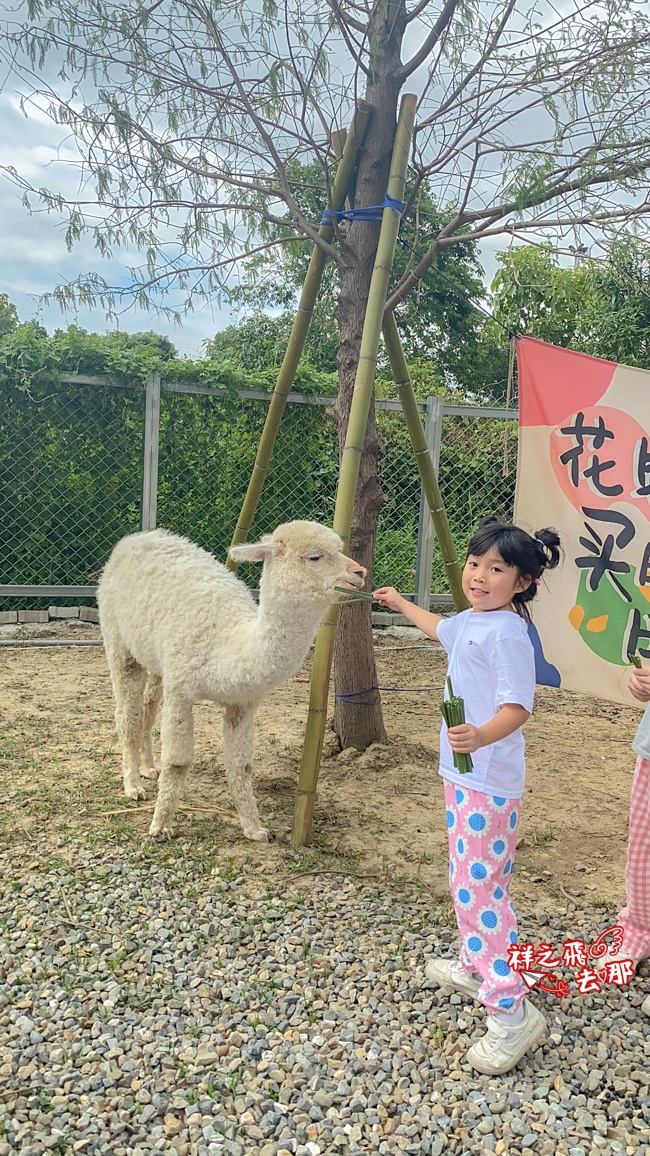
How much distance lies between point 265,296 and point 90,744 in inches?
125

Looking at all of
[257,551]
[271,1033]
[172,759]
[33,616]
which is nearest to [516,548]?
[257,551]

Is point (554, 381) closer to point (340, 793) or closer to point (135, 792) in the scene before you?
point (340, 793)

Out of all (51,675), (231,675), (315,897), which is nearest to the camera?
(315,897)

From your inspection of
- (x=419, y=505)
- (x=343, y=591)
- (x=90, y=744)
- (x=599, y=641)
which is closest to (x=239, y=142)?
(x=343, y=591)

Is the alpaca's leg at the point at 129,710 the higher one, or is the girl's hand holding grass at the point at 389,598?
the girl's hand holding grass at the point at 389,598

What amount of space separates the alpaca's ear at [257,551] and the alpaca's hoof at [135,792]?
1632 mm

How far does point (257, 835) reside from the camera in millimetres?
3645

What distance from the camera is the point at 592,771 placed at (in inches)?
196

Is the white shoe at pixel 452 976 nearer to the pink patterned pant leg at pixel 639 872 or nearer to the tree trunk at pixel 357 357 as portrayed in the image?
the pink patterned pant leg at pixel 639 872

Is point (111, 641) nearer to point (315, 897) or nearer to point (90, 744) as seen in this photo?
point (90, 744)

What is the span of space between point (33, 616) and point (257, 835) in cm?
525

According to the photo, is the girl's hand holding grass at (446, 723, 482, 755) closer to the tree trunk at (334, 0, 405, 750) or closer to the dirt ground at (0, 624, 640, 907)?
the dirt ground at (0, 624, 640, 907)

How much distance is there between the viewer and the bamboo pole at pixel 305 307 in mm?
4145

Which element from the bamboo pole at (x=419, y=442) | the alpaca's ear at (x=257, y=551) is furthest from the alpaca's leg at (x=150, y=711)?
the bamboo pole at (x=419, y=442)
